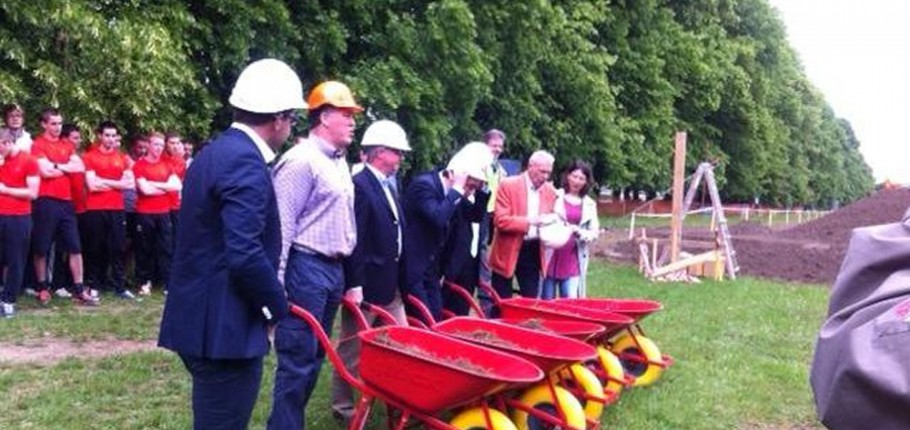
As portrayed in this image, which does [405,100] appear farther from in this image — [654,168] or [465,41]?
[654,168]

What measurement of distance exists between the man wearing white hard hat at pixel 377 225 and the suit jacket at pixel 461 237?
1.22 m

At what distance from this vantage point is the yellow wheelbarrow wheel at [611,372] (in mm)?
6230

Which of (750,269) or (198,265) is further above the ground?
(198,265)

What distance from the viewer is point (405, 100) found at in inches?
672

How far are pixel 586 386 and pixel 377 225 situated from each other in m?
1.55

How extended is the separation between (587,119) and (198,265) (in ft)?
70.9

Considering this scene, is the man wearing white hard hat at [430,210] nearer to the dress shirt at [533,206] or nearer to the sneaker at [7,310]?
the dress shirt at [533,206]

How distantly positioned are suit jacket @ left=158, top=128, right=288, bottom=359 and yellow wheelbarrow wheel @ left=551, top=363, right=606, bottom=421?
2.49 metres

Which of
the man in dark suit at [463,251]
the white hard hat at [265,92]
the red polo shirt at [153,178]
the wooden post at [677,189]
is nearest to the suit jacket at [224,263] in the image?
the white hard hat at [265,92]

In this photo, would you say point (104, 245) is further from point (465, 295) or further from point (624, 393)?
point (624, 393)

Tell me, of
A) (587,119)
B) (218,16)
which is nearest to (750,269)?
(587,119)

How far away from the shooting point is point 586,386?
5590 mm

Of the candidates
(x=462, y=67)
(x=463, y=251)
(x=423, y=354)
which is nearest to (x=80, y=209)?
(x=463, y=251)

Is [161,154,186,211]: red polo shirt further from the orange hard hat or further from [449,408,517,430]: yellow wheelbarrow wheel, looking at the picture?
[449,408,517,430]: yellow wheelbarrow wheel
